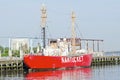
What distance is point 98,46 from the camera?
13900 centimetres

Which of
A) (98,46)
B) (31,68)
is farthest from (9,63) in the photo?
(98,46)

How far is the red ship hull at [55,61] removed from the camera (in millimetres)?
86438

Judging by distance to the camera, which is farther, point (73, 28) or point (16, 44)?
point (16, 44)

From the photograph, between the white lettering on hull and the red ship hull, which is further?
the white lettering on hull

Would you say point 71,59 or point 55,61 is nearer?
point 55,61

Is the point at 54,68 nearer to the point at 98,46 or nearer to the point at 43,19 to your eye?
the point at 43,19

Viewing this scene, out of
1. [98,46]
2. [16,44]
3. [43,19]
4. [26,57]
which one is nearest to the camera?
[26,57]

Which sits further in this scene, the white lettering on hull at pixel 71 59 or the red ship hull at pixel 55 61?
the white lettering on hull at pixel 71 59

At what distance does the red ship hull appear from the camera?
284ft

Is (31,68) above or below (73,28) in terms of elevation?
below

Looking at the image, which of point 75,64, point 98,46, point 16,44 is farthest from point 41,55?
point 98,46

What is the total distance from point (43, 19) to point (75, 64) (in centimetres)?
1130

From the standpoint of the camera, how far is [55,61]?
90.6 m

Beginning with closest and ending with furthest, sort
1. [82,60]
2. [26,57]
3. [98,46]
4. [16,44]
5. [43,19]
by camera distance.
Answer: [26,57]
[43,19]
[82,60]
[16,44]
[98,46]
